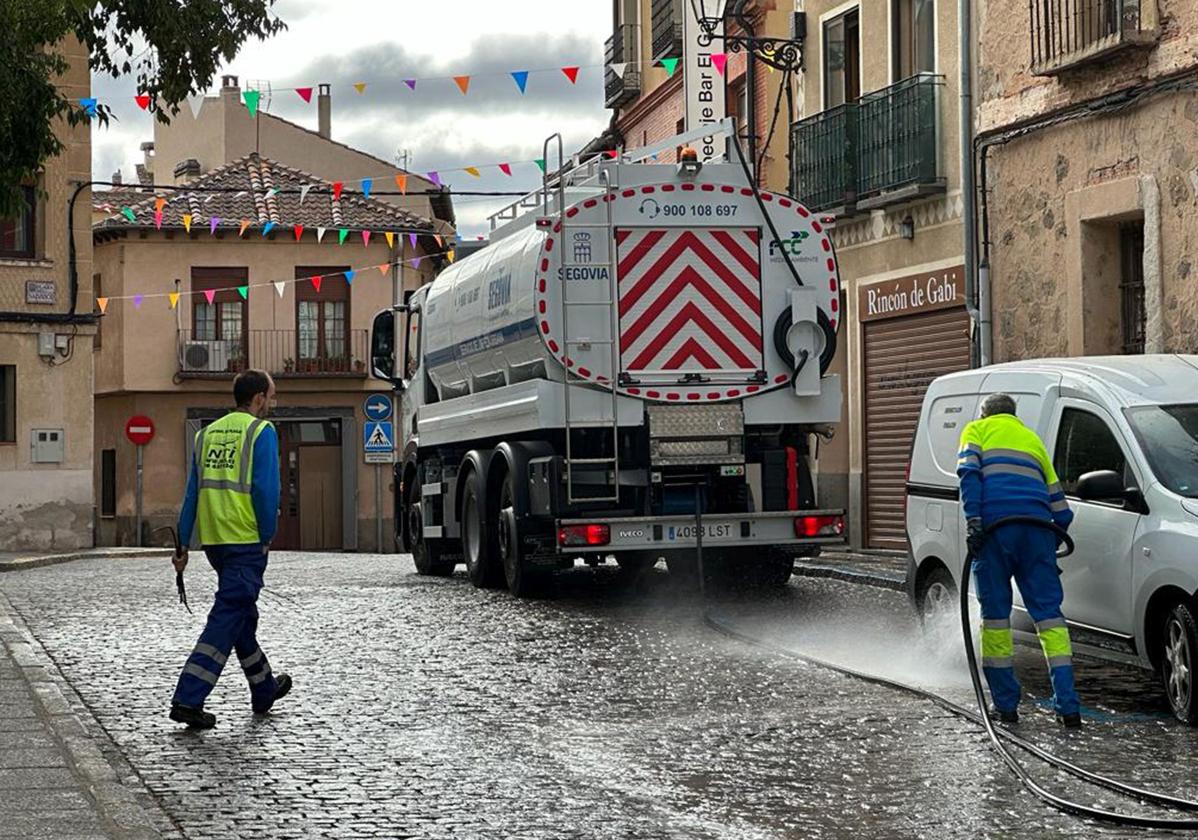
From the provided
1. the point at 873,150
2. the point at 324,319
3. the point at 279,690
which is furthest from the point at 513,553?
the point at 324,319

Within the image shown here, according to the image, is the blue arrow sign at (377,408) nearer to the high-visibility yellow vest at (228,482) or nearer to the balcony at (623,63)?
the balcony at (623,63)

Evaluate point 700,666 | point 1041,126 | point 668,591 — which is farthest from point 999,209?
point 700,666

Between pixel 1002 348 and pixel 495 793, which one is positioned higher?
pixel 1002 348

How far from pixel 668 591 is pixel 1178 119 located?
5961 mm

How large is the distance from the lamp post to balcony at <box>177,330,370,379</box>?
873 inches

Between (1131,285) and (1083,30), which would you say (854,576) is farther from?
(1083,30)

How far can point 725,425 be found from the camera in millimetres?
16703

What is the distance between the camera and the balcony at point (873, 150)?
2255cm

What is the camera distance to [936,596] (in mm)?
12547

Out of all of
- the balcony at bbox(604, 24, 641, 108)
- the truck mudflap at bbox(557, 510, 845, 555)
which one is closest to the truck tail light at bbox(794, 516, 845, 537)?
the truck mudflap at bbox(557, 510, 845, 555)

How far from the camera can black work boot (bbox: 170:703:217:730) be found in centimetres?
988

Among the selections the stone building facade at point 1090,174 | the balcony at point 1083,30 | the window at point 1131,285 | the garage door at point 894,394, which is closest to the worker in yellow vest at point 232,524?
the stone building facade at point 1090,174

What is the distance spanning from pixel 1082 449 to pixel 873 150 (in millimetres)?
13269

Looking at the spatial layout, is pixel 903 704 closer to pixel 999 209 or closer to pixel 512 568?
pixel 512 568
